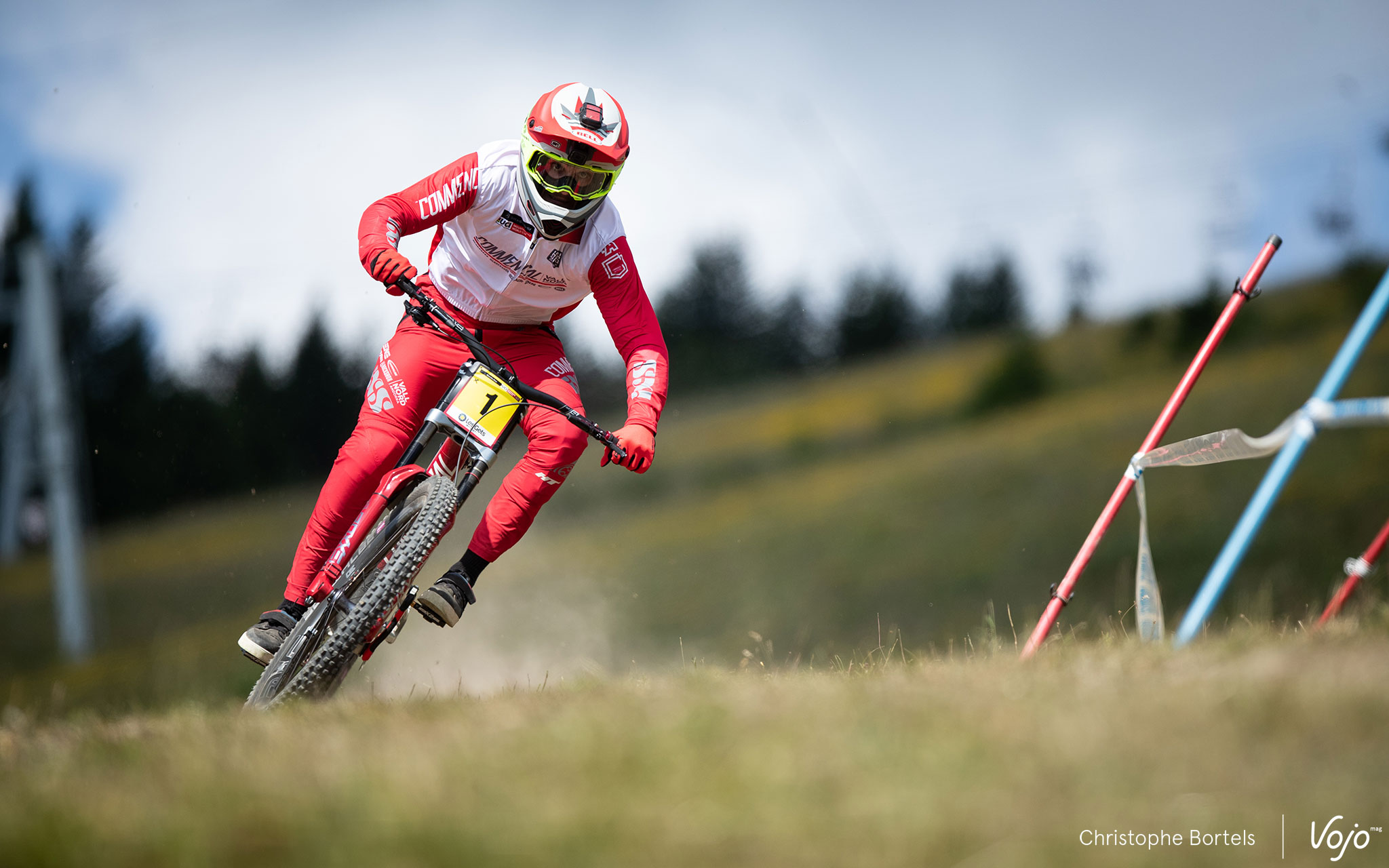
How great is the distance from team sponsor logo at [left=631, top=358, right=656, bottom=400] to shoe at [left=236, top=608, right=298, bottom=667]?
204 centimetres

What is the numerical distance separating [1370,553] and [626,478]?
1551 inches

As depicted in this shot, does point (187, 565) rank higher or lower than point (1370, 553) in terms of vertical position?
lower

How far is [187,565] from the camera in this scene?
27938 millimetres

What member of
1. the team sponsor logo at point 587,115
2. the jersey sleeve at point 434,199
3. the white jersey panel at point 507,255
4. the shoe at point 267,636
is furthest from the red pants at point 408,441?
the team sponsor logo at point 587,115

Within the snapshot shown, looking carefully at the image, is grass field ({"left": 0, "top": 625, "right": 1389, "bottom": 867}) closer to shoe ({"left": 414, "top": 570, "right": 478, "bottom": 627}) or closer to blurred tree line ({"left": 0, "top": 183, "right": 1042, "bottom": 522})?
shoe ({"left": 414, "top": 570, "right": 478, "bottom": 627})

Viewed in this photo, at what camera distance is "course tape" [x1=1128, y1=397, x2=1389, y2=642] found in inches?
137

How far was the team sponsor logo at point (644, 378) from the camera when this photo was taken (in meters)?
5.20

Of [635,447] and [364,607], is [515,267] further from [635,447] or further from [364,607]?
[364,607]

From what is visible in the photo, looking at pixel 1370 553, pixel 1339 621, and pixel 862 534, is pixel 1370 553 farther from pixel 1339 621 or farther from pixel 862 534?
pixel 862 534

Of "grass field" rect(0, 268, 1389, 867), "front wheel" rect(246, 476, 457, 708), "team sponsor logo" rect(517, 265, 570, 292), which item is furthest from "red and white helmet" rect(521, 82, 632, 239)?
"grass field" rect(0, 268, 1389, 867)

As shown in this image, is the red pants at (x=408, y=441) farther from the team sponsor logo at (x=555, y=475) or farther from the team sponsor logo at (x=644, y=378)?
the team sponsor logo at (x=644, y=378)

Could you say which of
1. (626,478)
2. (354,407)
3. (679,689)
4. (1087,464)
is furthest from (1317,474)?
(679,689)

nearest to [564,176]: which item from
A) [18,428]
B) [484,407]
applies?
[484,407]

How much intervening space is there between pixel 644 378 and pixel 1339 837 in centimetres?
377
